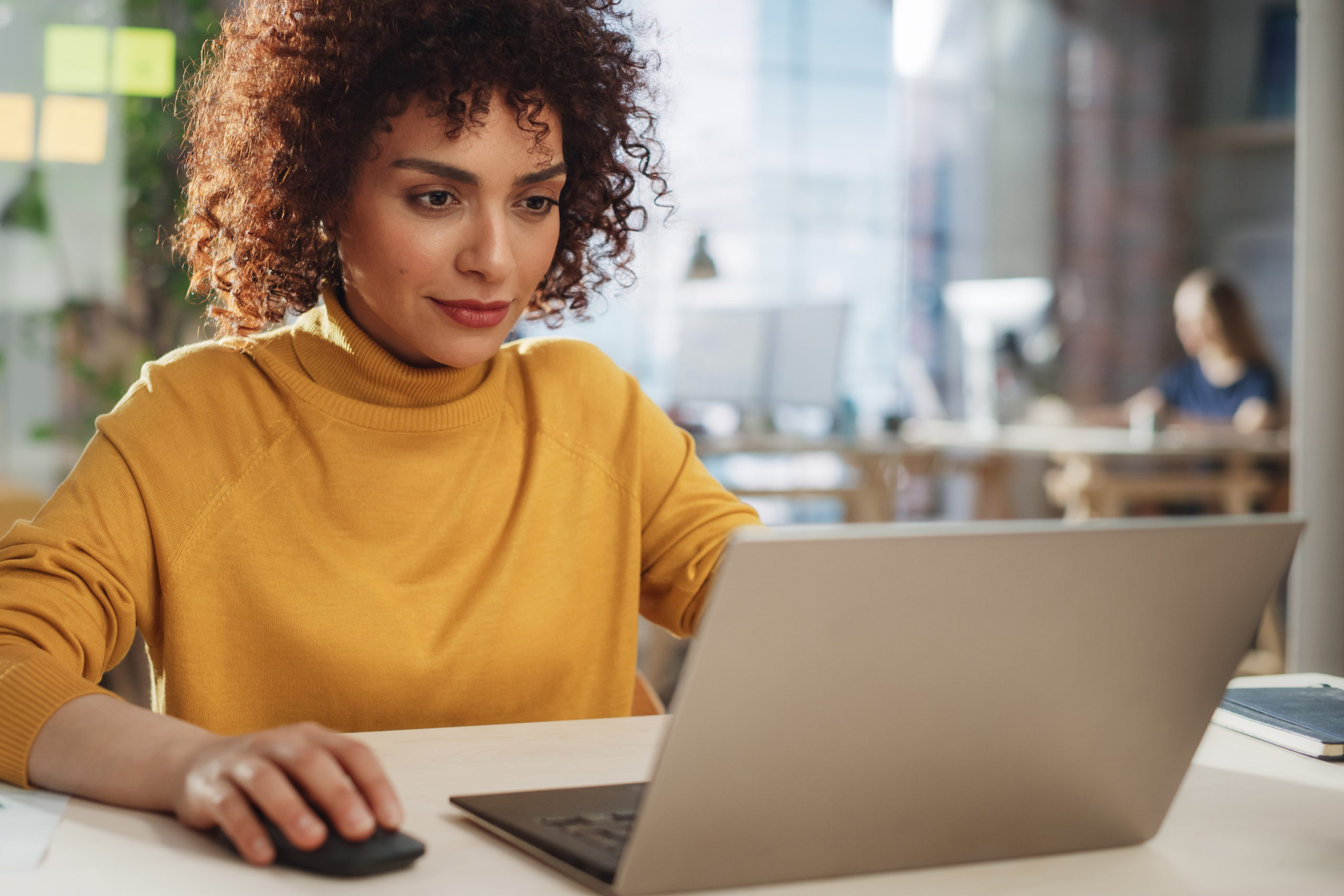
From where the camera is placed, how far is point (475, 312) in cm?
120

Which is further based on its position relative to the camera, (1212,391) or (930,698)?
(1212,391)

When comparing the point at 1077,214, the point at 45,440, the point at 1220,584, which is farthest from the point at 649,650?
the point at 1077,214

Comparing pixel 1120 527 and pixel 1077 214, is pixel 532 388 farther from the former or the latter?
pixel 1077 214

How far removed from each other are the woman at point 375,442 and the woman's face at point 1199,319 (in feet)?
14.8

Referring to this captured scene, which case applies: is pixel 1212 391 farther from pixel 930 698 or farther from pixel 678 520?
pixel 930 698

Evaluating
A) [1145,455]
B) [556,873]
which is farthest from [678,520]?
[1145,455]

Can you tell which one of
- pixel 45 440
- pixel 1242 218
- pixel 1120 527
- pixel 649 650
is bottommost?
pixel 649 650

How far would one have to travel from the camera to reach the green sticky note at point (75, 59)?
3.91 m

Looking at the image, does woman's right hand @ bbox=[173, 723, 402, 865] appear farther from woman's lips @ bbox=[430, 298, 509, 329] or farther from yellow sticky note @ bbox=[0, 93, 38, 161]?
yellow sticky note @ bbox=[0, 93, 38, 161]

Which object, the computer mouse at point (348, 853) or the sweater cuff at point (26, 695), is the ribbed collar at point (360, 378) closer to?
the sweater cuff at point (26, 695)

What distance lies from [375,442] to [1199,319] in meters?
4.82

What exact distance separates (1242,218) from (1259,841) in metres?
7.21

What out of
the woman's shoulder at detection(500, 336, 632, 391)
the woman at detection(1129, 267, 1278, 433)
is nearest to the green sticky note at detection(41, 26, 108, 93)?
the woman's shoulder at detection(500, 336, 632, 391)

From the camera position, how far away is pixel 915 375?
276 inches
